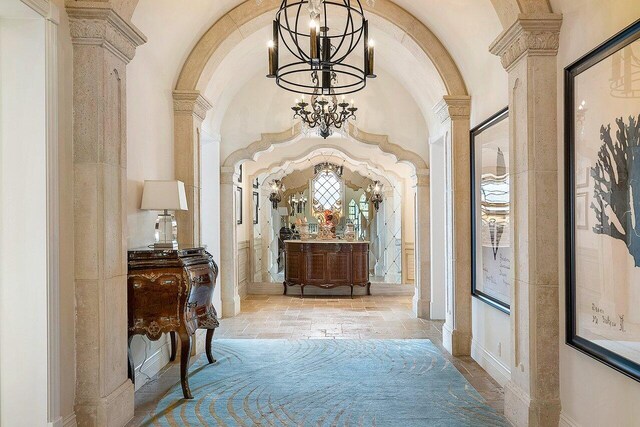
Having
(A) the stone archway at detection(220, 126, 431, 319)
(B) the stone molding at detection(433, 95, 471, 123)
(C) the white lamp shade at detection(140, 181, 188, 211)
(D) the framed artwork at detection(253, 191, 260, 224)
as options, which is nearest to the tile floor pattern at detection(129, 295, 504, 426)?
(A) the stone archway at detection(220, 126, 431, 319)

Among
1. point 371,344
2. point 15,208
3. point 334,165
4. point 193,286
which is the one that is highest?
point 334,165

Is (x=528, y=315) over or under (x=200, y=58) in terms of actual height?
under

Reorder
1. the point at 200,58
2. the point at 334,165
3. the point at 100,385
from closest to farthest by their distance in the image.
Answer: the point at 100,385 → the point at 200,58 → the point at 334,165

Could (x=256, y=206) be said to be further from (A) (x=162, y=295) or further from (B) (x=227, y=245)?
(A) (x=162, y=295)

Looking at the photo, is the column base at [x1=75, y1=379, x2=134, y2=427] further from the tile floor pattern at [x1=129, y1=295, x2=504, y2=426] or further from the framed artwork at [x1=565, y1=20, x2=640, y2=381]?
the framed artwork at [x1=565, y1=20, x2=640, y2=381]

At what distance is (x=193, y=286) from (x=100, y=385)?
1070 mm

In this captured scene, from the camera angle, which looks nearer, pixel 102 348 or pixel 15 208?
pixel 15 208

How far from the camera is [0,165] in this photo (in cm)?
305

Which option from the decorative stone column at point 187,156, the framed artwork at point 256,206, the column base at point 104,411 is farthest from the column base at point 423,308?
the column base at point 104,411

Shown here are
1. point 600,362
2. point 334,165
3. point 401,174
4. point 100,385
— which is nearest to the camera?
point 600,362

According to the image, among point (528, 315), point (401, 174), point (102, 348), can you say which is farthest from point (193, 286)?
point (401, 174)

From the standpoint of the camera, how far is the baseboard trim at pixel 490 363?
4.46 meters

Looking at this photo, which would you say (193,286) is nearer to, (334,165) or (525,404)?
(525,404)

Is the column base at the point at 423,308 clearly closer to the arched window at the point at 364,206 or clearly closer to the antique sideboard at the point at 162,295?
the antique sideboard at the point at 162,295
